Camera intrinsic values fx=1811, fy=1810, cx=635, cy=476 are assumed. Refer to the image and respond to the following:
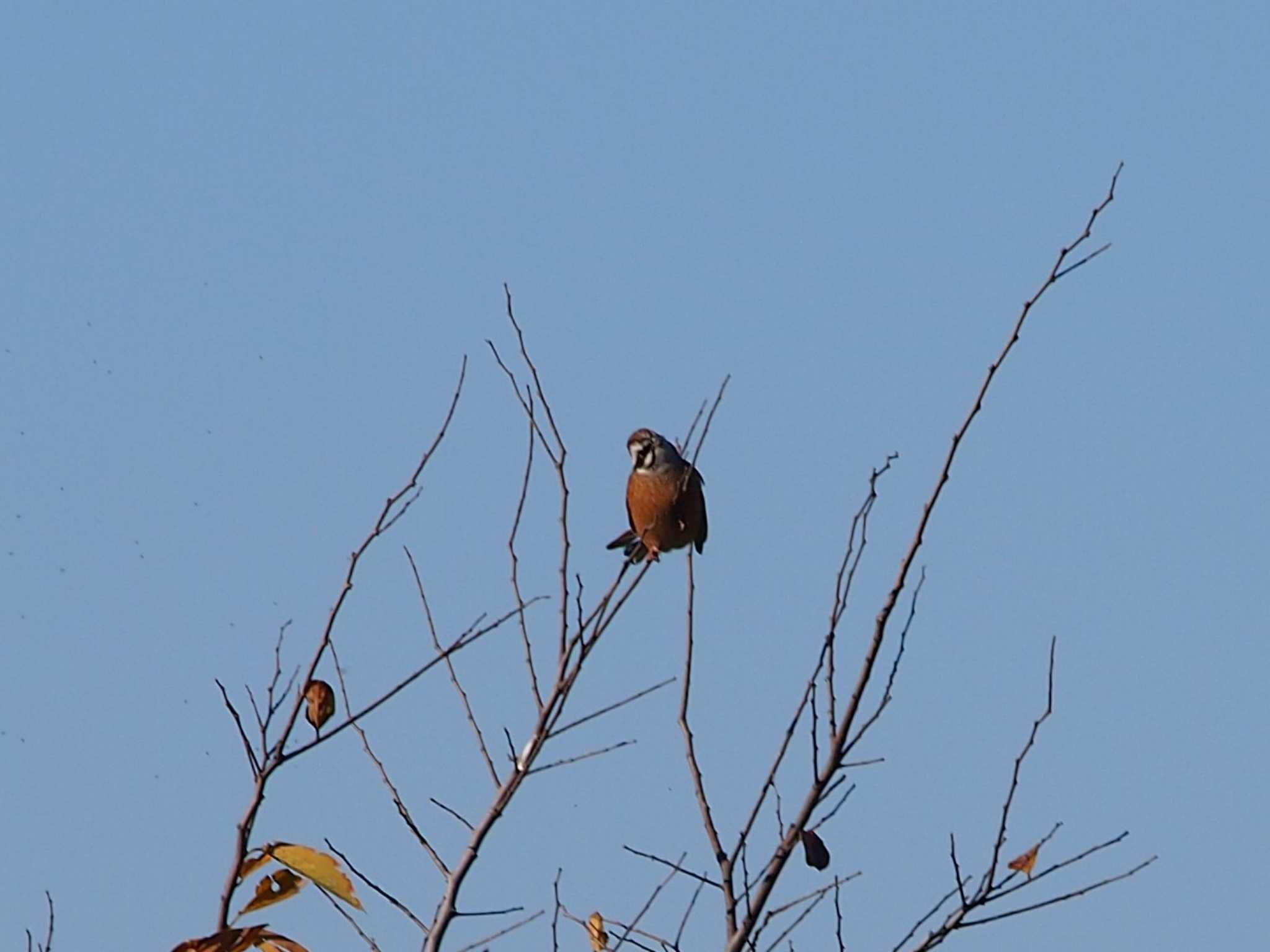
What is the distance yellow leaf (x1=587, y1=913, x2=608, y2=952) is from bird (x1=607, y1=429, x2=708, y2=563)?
12.8 feet

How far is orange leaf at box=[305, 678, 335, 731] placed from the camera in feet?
11.0

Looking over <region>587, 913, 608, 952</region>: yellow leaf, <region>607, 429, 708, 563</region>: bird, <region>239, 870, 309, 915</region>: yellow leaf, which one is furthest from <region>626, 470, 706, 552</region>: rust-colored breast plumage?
<region>239, 870, 309, 915</region>: yellow leaf

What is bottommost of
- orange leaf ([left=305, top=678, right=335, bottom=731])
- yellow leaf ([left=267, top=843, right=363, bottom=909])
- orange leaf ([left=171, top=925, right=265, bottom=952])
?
orange leaf ([left=171, top=925, right=265, bottom=952])

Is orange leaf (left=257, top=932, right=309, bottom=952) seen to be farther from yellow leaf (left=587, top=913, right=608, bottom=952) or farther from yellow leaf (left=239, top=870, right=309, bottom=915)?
yellow leaf (left=587, top=913, right=608, bottom=952)

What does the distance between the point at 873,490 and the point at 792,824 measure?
0.73 meters

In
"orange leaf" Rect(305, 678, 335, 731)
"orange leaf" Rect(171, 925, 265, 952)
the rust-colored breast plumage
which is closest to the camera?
"orange leaf" Rect(171, 925, 265, 952)

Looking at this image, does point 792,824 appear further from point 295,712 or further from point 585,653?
point 295,712

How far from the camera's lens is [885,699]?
3.32 meters

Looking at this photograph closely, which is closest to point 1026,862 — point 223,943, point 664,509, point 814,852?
point 814,852

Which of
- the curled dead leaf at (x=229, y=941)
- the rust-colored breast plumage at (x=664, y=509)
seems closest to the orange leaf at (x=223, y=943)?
the curled dead leaf at (x=229, y=941)

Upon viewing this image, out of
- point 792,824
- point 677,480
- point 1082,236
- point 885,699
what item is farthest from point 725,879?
point 677,480

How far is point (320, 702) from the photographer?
11.0ft

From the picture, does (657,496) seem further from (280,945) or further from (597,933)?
(280,945)

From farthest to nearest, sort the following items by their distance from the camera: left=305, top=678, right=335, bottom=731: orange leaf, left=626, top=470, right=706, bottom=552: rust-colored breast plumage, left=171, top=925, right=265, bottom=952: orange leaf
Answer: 1. left=626, top=470, right=706, bottom=552: rust-colored breast plumage
2. left=305, top=678, right=335, bottom=731: orange leaf
3. left=171, top=925, right=265, bottom=952: orange leaf
